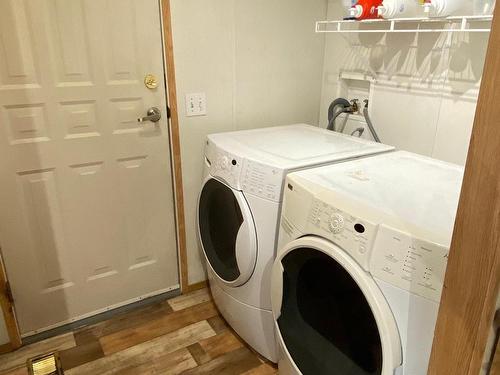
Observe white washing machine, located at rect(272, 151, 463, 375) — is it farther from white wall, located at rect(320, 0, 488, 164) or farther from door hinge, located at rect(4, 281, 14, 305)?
door hinge, located at rect(4, 281, 14, 305)

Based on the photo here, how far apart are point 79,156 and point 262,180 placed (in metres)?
0.85

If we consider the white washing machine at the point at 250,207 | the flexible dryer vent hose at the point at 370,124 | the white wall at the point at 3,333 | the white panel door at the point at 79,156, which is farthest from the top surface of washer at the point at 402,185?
the white wall at the point at 3,333

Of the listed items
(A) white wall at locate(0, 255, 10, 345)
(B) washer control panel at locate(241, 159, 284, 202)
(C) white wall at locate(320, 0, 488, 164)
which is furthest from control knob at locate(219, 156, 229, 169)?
(A) white wall at locate(0, 255, 10, 345)

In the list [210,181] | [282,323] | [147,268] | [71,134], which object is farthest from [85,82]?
[282,323]

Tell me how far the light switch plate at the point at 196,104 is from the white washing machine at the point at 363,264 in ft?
2.63

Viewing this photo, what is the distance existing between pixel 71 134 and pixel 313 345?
50.7 inches

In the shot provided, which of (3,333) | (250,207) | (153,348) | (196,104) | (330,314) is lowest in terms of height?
(153,348)

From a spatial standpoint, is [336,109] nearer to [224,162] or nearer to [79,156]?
[224,162]

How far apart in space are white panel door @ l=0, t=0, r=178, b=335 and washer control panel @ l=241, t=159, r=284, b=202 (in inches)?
23.6

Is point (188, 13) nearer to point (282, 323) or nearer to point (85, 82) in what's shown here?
point (85, 82)

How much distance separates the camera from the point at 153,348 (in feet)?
6.13

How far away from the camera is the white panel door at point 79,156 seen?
5.23 ft

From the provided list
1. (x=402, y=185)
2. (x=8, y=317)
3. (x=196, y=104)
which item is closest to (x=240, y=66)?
(x=196, y=104)

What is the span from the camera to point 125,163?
1.89 meters
